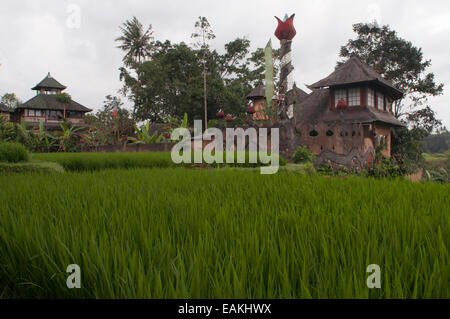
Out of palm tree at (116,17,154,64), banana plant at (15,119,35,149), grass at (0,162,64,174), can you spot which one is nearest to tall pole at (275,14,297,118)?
grass at (0,162,64,174)

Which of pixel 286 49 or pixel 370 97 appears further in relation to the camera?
pixel 370 97

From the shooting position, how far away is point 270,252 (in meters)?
1.04

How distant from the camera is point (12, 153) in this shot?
6.08m

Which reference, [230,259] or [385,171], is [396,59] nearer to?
[385,171]

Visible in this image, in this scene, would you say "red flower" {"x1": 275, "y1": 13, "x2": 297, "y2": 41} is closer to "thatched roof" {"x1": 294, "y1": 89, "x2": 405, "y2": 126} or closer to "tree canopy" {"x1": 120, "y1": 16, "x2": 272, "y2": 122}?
"thatched roof" {"x1": 294, "y1": 89, "x2": 405, "y2": 126}

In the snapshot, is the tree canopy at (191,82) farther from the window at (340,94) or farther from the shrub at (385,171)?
the shrub at (385,171)

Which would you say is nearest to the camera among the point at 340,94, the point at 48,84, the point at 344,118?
the point at 344,118

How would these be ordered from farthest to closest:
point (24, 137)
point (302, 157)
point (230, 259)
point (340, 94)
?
point (340, 94), point (24, 137), point (302, 157), point (230, 259)

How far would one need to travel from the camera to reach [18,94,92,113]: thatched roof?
34.6 m

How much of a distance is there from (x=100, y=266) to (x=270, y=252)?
600mm

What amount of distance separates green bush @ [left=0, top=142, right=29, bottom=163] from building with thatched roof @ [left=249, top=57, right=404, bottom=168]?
7.53 m

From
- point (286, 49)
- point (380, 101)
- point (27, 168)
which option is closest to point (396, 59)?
point (380, 101)

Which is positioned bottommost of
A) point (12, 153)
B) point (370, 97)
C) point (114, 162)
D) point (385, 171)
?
point (385, 171)

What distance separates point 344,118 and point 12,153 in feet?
39.6
